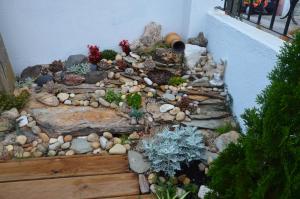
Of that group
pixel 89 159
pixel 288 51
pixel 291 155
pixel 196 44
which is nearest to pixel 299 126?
pixel 291 155

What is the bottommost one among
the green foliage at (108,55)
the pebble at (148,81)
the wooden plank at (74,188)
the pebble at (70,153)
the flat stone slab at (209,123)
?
the pebble at (70,153)

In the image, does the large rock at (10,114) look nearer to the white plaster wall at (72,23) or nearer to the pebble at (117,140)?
the pebble at (117,140)

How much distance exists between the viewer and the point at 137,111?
10.2ft

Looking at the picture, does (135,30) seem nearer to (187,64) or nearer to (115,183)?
(187,64)

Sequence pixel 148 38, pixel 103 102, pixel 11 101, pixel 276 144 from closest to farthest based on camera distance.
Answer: pixel 276 144
pixel 11 101
pixel 103 102
pixel 148 38

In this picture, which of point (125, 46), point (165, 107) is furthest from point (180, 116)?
point (125, 46)

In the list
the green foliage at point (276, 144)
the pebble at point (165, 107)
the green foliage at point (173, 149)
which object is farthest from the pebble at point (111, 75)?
the green foliage at point (276, 144)

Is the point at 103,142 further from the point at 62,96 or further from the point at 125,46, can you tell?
the point at 125,46

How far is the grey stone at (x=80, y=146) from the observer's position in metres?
2.79

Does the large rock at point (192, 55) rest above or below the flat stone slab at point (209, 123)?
above

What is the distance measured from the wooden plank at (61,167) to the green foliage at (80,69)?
159 centimetres

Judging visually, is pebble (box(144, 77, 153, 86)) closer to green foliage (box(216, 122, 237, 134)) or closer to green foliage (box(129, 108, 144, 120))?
green foliage (box(129, 108, 144, 120))

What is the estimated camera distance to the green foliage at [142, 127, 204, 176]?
245 centimetres

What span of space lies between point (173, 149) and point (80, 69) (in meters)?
2.15
